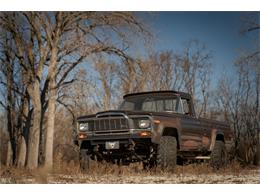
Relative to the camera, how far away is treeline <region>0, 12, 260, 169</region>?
28.1 ft

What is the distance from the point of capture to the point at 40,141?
9.53 metres

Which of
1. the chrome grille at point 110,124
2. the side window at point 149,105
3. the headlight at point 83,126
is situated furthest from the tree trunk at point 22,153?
the side window at point 149,105

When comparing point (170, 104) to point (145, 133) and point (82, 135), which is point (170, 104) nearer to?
point (145, 133)

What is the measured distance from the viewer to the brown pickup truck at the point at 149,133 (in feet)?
23.1

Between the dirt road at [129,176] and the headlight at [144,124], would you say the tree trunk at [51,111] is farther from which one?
the headlight at [144,124]

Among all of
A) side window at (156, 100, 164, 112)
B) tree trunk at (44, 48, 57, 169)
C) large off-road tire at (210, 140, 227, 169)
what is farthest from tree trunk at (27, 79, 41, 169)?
large off-road tire at (210, 140, 227, 169)

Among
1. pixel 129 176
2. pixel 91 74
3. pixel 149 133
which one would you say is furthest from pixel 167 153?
pixel 91 74

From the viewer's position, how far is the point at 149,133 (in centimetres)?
694

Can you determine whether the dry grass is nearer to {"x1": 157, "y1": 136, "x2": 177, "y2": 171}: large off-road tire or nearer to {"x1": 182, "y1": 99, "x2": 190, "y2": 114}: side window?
{"x1": 157, "y1": 136, "x2": 177, "y2": 171}: large off-road tire

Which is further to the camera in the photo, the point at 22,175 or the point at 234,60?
the point at 234,60

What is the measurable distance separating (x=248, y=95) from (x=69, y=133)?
10.4 ft

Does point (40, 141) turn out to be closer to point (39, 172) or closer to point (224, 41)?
point (39, 172)

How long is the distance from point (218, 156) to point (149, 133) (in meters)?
1.87
